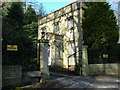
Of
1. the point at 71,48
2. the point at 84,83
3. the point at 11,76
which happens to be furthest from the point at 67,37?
the point at 11,76

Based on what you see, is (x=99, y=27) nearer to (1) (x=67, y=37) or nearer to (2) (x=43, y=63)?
(1) (x=67, y=37)

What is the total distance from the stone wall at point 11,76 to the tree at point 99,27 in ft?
25.3

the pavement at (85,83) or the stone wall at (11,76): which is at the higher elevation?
the stone wall at (11,76)

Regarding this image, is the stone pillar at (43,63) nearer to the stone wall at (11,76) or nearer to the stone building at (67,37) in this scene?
the stone wall at (11,76)

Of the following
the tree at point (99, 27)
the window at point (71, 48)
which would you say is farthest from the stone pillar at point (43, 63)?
the window at point (71, 48)

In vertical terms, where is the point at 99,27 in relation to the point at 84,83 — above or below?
above

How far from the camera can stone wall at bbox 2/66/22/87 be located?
5883 millimetres

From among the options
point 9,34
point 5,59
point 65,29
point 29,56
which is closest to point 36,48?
point 29,56

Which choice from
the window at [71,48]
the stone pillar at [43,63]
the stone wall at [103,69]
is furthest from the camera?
the window at [71,48]

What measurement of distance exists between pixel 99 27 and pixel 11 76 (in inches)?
365

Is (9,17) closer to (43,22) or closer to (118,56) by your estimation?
(43,22)

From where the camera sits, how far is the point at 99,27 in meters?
11.8

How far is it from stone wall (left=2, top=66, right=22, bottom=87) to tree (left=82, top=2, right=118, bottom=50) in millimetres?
7712

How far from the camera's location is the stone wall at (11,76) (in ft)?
19.3
